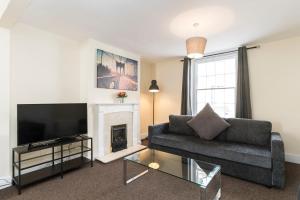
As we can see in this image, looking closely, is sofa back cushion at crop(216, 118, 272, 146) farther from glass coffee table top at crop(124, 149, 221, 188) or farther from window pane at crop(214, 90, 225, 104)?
glass coffee table top at crop(124, 149, 221, 188)

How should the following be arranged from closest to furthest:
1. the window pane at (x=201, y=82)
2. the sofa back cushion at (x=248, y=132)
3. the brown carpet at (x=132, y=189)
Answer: the brown carpet at (x=132, y=189) < the sofa back cushion at (x=248, y=132) < the window pane at (x=201, y=82)

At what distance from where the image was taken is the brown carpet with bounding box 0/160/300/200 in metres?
2.01

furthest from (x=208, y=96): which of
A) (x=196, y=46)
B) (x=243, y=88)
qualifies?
(x=196, y=46)

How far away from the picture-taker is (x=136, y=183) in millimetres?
2328

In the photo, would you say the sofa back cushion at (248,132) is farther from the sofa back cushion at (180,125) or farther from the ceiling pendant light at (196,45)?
the ceiling pendant light at (196,45)

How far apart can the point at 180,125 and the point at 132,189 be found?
5.99 feet

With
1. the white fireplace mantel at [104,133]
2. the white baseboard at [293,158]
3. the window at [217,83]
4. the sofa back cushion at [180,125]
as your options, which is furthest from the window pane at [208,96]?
the white fireplace mantel at [104,133]

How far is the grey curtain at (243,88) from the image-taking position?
137 inches

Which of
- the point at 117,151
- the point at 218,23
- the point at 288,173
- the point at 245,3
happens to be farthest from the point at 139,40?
the point at 288,173

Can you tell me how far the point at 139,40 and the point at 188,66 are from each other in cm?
165

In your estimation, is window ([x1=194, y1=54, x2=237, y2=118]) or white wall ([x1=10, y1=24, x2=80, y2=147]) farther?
window ([x1=194, y1=54, x2=237, y2=118])

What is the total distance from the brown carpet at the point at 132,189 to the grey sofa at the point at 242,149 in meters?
0.17

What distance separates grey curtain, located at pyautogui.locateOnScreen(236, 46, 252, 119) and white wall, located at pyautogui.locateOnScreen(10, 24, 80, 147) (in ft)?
11.2

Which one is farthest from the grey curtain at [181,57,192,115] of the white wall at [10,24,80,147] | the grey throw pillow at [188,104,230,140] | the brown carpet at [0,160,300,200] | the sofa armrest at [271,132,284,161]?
the white wall at [10,24,80,147]
